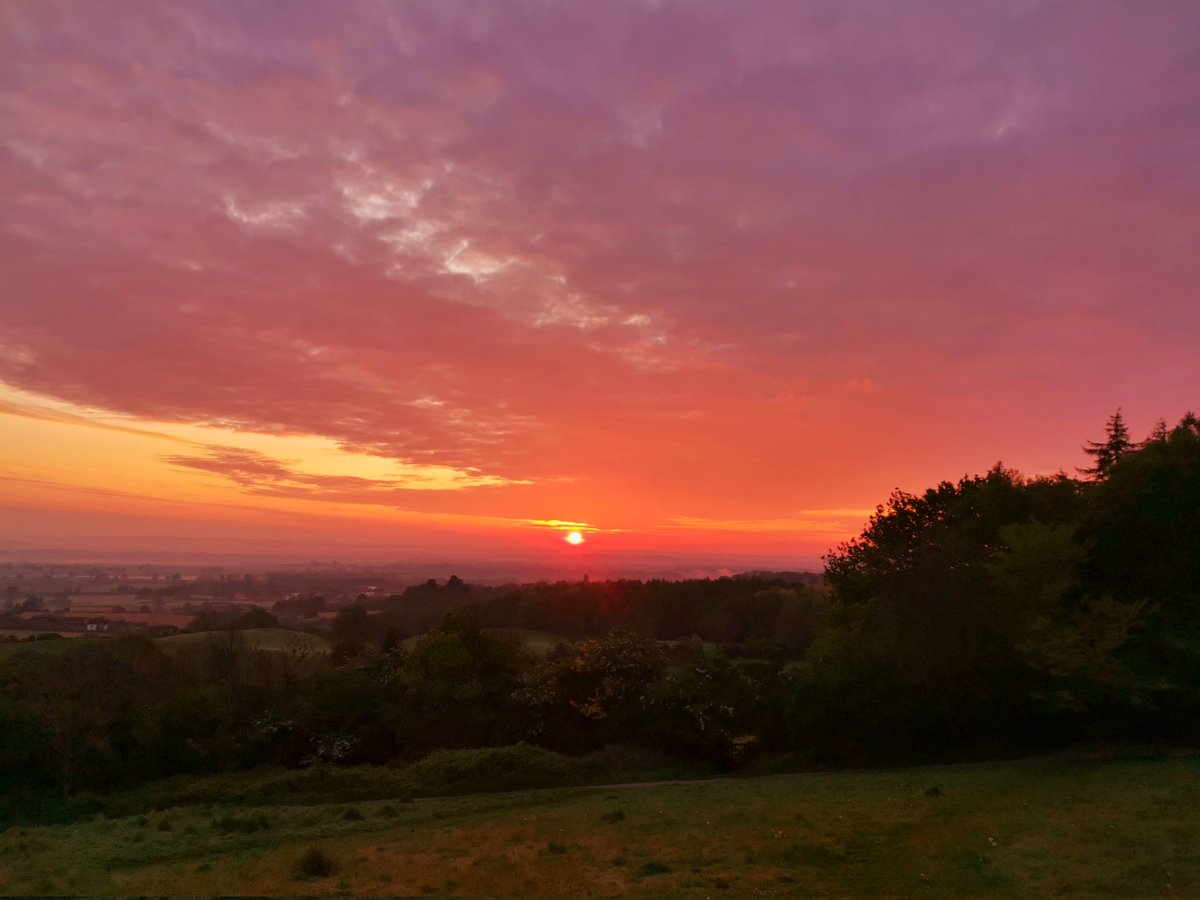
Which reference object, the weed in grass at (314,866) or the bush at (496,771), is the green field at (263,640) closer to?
the bush at (496,771)

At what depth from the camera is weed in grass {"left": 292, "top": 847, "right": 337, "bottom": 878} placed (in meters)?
12.9

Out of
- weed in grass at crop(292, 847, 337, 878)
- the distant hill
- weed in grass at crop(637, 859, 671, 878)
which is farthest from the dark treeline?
the distant hill

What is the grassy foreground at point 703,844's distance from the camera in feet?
38.6

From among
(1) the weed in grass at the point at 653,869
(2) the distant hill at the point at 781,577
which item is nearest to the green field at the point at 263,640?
(1) the weed in grass at the point at 653,869

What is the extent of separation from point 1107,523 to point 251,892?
89.8 feet

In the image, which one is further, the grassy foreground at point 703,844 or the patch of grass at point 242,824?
the patch of grass at point 242,824

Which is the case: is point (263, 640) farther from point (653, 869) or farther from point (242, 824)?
point (653, 869)

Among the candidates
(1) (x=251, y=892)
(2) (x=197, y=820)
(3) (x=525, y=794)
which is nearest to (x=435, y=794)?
(3) (x=525, y=794)

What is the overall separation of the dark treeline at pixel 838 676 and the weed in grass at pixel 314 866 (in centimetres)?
1935

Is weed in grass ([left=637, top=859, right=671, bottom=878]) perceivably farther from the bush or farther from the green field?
the green field

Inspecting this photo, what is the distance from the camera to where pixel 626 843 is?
1458 centimetres

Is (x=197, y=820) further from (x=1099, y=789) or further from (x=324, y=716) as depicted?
(x=1099, y=789)

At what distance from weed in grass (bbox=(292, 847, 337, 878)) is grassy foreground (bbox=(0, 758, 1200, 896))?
0.11 feet

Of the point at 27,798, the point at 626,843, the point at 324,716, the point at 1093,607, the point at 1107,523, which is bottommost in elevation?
the point at 27,798
